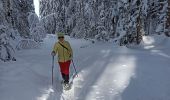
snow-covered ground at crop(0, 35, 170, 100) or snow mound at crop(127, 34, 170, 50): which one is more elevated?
snow mound at crop(127, 34, 170, 50)

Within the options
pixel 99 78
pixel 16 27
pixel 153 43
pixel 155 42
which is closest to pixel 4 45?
pixel 99 78

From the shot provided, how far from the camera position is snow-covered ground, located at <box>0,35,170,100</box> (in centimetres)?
1002

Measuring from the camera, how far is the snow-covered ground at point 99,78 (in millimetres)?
10023

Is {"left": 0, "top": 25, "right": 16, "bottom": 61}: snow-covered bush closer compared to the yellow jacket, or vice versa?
the yellow jacket

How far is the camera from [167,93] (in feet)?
32.5

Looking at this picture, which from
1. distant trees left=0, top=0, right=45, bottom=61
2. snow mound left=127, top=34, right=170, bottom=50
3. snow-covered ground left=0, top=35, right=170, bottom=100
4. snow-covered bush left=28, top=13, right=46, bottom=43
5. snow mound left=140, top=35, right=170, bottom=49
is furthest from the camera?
snow-covered bush left=28, top=13, right=46, bottom=43

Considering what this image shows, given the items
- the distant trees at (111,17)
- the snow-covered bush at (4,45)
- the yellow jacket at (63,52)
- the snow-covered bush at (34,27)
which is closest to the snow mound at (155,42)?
the distant trees at (111,17)

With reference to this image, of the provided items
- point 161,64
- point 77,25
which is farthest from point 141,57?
point 77,25

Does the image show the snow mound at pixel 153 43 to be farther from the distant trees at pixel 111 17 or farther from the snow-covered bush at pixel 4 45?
the snow-covered bush at pixel 4 45

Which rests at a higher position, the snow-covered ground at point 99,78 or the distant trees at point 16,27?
the distant trees at point 16,27

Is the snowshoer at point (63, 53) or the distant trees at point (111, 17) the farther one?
the distant trees at point (111, 17)

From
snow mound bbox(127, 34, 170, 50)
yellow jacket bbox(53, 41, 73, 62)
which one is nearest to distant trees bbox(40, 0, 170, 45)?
snow mound bbox(127, 34, 170, 50)

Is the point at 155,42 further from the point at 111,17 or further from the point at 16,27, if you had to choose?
the point at 111,17

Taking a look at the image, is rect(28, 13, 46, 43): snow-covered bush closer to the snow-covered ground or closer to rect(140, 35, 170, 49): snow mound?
rect(140, 35, 170, 49): snow mound
